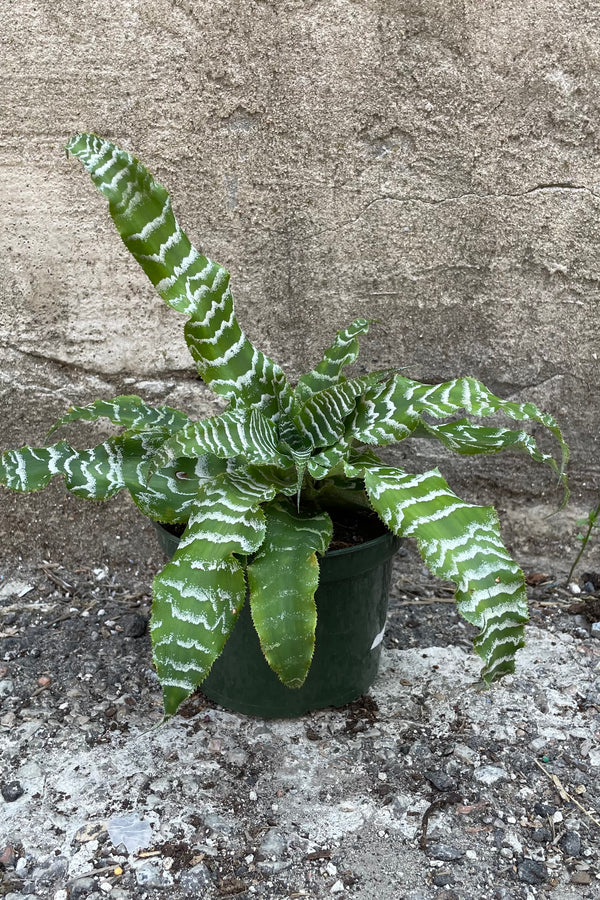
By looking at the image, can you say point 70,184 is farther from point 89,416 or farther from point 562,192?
point 562,192

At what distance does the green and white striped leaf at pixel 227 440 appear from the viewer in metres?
1.28

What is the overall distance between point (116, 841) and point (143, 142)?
1391mm

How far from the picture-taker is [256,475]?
1.43 m

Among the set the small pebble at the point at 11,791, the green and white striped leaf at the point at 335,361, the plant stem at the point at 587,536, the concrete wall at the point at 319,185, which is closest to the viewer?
the small pebble at the point at 11,791

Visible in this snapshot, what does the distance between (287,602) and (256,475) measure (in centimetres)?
26

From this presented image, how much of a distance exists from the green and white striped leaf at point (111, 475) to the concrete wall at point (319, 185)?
0.48 meters

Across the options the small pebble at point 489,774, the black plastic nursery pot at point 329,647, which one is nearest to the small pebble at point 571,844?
the small pebble at point 489,774

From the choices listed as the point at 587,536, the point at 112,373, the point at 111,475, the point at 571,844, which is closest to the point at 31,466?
the point at 111,475

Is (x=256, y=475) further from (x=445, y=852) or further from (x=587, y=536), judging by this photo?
(x=587, y=536)

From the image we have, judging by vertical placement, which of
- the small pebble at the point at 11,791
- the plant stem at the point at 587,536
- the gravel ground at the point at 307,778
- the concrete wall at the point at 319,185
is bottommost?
the small pebble at the point at 11,791

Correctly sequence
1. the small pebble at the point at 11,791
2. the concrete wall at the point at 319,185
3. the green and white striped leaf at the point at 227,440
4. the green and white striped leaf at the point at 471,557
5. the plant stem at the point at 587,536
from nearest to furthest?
the green and white striped leaf at the point at 471,557, the green and white striped leaf at the point at 227,440, the small pebble at the point at 11,791, the concrete wall at the point at 319,185, the plant stem at the point at 587,536

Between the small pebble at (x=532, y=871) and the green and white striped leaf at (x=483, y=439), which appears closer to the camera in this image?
the small pebble at (x=532, y=871)

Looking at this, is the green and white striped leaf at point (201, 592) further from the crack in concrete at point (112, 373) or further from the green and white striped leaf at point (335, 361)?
the crack in concrete at point (112, 373)

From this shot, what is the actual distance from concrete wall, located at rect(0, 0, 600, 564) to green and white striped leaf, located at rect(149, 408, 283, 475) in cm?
55
